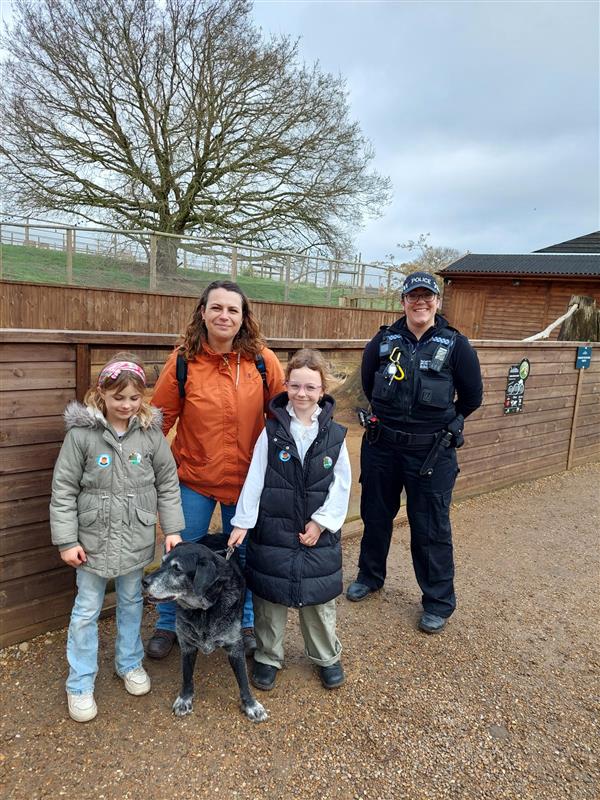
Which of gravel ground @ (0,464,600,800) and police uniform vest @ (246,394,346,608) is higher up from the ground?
police uniform vest @ (246,394,346,608)

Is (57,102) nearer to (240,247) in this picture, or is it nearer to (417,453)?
(240,247)

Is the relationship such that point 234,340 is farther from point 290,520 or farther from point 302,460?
point 290,520

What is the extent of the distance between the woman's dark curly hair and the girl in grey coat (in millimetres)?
304

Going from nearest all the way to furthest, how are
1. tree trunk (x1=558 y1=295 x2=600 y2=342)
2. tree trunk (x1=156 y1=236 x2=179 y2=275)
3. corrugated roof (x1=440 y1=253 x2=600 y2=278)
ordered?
1. tree trunk (x1=558 y1=295 x2=600 y2=342)
2. tree trunk (x1=156 y1=236 x2=179 y2=275)
3. corrugated roof (x1=440 y1=253 x2=600 y2=278)

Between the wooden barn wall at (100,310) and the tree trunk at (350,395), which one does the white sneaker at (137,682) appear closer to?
the tree trunk at (350,395)

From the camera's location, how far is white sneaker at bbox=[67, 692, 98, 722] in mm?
2408

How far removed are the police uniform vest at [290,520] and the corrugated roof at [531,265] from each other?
1910cm

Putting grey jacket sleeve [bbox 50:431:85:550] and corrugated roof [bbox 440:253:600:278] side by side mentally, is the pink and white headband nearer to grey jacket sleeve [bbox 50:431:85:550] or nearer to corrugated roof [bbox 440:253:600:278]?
grey jacket sleeve [bbox 50:431:85:550]

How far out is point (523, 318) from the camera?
67.1 ft

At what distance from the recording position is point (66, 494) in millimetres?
2328

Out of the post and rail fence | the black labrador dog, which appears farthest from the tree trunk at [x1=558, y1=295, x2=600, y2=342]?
the post and rail fence

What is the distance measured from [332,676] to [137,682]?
3.13 ft

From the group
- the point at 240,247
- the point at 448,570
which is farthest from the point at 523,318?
the point at 448,570

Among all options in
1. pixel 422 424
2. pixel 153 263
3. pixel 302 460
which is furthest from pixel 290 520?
pixel 153 263
